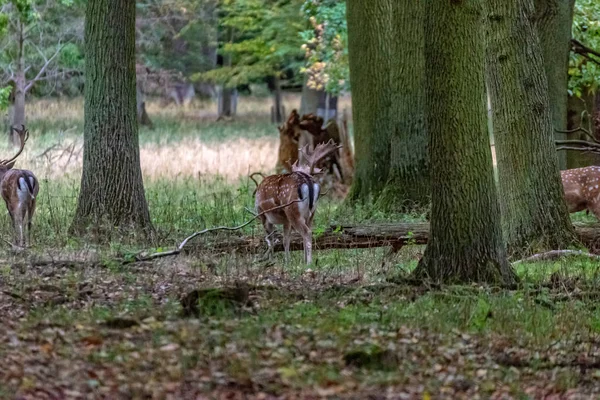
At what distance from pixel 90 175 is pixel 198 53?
31.1m

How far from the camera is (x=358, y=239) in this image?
10266mm

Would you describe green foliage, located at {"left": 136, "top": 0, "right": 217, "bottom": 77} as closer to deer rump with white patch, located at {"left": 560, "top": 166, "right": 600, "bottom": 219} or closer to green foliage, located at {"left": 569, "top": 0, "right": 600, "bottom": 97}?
green foliage, located at {"left": 569, "top": 0, "right": 600, "bottom": 97}

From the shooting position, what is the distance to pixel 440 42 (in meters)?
7.82

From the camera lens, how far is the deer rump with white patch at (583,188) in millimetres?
12320

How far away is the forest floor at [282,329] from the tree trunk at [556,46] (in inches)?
187

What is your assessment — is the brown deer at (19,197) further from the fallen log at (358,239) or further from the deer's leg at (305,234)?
the deer's leg at (305,234)

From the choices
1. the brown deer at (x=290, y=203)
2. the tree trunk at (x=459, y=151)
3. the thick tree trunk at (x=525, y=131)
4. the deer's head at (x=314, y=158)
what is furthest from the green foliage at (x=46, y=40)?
the tree trunk at (x=459, y=151)

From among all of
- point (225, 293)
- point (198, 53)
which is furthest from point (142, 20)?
point (225, 293)

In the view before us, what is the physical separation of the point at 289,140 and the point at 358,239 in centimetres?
936

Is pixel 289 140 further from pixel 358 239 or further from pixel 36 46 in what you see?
pixel 36 46

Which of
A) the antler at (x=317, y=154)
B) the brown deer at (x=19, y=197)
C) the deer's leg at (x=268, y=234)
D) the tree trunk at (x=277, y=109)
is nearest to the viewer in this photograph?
the deer's leg at (x=268, y=234)

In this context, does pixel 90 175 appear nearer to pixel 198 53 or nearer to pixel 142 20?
pixel 142 20

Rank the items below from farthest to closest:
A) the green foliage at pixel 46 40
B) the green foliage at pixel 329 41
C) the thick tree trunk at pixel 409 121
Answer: the green foliage at pixel 46 40 < the green foliage at pixel 329 41 < the thick tree trunk at pixel 409 121

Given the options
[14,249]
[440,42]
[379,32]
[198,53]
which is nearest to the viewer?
[440,42]
